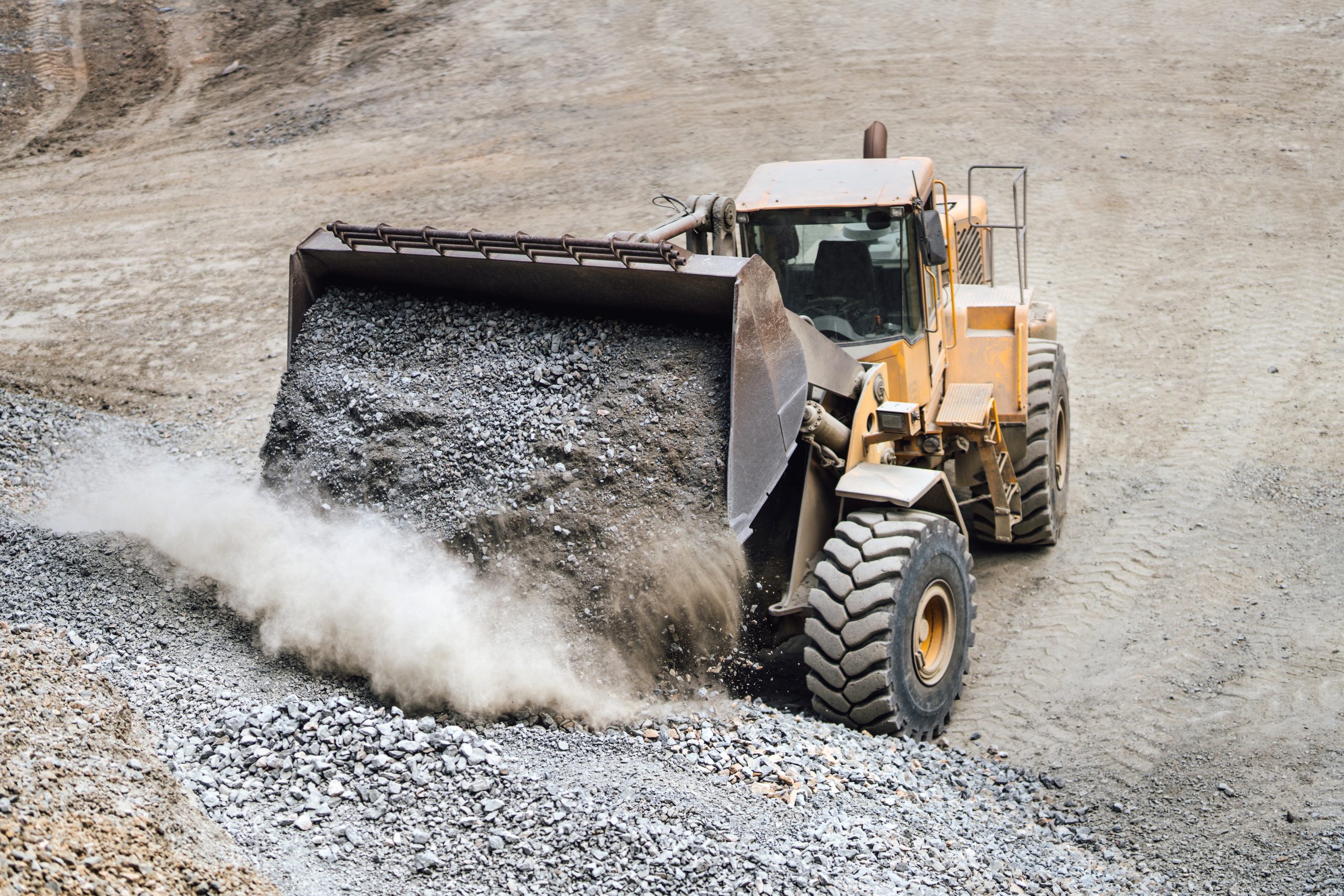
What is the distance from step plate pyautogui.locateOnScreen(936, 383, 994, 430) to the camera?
23.1 feet

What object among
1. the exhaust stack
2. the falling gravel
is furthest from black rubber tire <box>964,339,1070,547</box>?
the falling gravel

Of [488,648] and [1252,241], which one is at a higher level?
[488,648]

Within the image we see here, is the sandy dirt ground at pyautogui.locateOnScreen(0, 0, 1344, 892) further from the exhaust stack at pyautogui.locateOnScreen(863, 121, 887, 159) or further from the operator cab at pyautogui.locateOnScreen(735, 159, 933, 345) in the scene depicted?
the exhaust stack at pyautogui.locateOnScreen(863, 121, 887, 159)

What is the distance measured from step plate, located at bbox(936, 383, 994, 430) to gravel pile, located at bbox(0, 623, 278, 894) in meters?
4.48

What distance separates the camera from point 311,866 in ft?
14.6

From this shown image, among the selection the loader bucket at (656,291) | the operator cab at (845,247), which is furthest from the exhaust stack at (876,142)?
the loader bucket at (656,291)

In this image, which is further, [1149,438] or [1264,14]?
[1264,14]

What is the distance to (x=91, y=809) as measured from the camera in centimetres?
429

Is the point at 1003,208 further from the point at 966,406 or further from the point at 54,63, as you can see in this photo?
the point at 54,63

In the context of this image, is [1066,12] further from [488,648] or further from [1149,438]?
[488,648]

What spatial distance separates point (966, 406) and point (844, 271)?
1.22 meters

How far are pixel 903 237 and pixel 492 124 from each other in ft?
38.4

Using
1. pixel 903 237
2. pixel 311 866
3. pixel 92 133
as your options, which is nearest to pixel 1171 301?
pixel 903 237

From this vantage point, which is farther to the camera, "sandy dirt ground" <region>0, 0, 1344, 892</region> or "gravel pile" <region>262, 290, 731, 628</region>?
"sandy dirt ground" <region>0, 0, 1344, 892</region>
